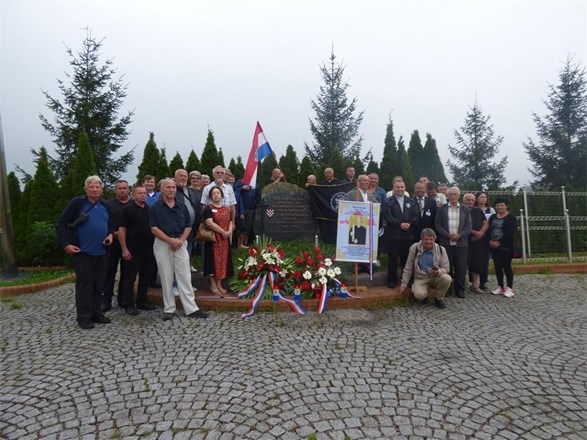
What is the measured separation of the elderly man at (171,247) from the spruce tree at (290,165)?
33.5 feet

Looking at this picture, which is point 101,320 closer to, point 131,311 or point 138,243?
point 131,311

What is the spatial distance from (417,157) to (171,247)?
14.9 meters

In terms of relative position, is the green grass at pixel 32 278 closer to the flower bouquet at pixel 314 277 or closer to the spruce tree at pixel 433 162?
the flower bouquet at pixel 314 277

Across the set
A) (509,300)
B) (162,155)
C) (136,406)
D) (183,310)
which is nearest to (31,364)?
(136,406)

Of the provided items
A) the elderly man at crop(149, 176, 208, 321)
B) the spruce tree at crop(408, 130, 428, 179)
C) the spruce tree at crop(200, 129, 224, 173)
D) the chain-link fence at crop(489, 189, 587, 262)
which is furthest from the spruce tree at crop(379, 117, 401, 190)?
the elderly man at crop(149, 176, 208, 321)

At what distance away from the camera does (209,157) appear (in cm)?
1373

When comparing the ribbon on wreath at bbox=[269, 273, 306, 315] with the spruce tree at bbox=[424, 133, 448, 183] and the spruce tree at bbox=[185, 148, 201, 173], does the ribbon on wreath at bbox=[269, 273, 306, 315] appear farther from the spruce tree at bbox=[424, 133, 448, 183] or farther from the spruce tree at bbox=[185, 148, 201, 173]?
the spruce tree at bbox=[424, 133, 448, 183]

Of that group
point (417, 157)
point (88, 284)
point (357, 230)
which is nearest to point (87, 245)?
point (88, 284)

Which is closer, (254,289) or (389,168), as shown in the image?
(254,289)

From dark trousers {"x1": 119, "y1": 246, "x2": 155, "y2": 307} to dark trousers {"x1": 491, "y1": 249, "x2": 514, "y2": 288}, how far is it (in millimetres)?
5868

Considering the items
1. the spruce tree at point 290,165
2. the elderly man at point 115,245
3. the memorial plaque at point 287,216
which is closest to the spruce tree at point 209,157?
the spruce tree at point 290,165

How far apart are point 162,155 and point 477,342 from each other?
11.9 meters

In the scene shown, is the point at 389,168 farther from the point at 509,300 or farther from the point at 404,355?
the point at 404,355

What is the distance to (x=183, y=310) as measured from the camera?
5301mm
